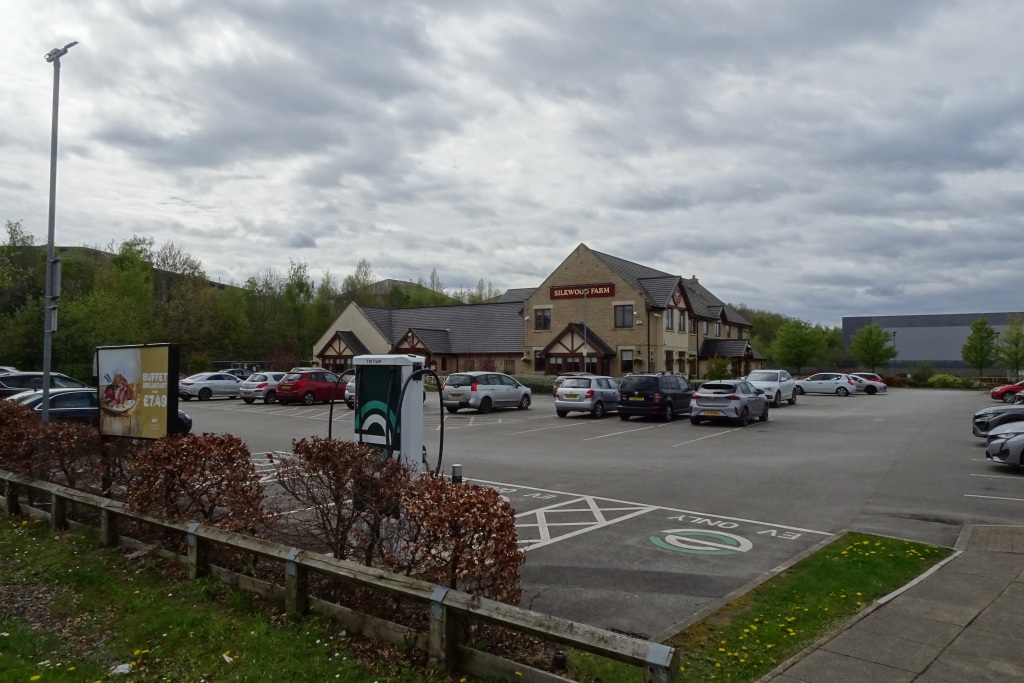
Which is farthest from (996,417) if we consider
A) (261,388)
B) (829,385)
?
(829,385)

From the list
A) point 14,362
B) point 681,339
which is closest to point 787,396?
point 681,339

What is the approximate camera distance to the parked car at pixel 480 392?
30.3 m

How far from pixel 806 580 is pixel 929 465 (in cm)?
1034

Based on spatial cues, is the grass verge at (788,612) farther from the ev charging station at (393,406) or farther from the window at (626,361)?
the window at (626,361)

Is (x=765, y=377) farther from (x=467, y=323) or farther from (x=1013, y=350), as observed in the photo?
(x=1013, y=350)

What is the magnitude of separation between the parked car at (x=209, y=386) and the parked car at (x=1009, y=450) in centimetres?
3545

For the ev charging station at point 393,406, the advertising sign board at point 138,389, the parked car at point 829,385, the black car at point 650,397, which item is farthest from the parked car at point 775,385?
the advertising sign board at point 138,389

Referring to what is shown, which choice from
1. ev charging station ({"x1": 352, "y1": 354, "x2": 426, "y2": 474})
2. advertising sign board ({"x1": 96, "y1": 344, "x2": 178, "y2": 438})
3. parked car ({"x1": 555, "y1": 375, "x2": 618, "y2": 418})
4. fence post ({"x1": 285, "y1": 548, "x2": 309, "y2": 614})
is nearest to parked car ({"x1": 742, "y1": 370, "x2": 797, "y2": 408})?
parked car ({"x1": 555, "y1": 375, "x2": 618, "y2": 418})

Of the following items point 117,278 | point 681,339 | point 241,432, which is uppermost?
point 117,278

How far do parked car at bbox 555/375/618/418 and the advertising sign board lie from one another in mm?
19469

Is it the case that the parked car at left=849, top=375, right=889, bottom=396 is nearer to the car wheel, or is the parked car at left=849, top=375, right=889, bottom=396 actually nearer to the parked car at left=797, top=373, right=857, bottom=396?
the parked car at left=797, top=373, right=857, bottom=396

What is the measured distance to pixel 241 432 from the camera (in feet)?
75.7

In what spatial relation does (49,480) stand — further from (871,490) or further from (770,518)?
(871,490)

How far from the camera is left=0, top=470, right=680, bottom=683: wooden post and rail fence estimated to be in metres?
4.22
